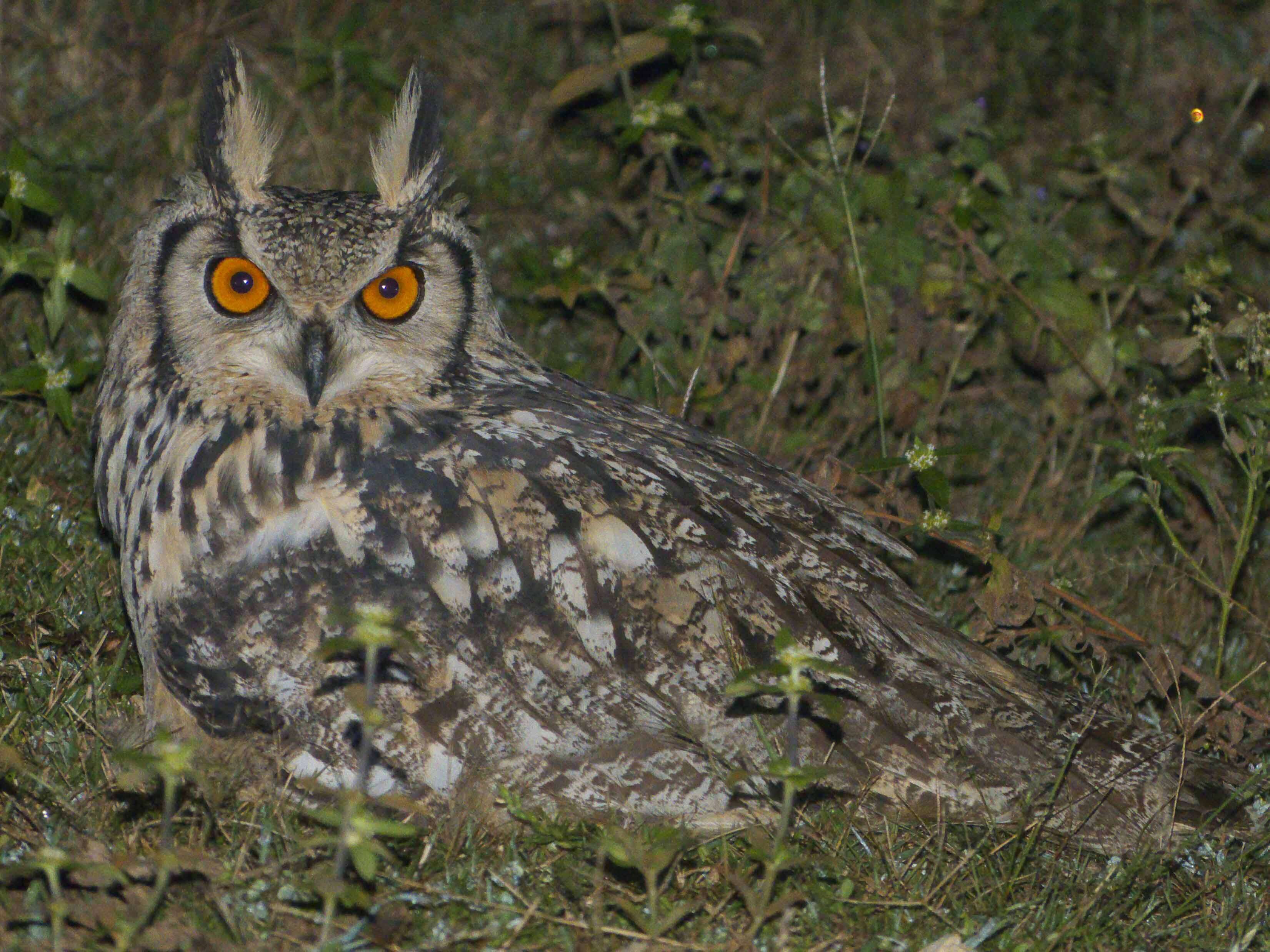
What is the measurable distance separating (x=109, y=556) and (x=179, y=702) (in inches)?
33.0

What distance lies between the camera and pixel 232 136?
10.4ft

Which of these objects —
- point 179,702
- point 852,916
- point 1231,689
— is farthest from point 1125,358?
A: point 179,702

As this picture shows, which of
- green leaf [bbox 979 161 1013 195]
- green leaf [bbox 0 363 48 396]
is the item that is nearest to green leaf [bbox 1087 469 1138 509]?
green leaf [bbox 979 161 1013 195]

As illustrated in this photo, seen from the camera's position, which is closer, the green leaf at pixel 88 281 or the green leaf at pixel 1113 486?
the green leaf at pixel 1113 486

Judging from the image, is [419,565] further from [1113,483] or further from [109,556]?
[1113,483]

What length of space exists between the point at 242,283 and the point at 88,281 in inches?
44.1

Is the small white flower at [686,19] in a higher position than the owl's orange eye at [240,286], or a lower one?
higher

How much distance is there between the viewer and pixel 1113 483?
11.9ft

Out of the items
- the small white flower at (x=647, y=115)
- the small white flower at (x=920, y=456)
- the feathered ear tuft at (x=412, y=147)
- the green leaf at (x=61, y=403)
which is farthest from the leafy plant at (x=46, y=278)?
the small white flower at (x=920, y=456)

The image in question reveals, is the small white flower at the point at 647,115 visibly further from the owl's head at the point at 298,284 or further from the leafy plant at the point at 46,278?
the leafy plant at the point at 46,278

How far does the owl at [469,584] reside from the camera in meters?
2.78

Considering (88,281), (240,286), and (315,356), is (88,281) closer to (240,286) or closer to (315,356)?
(240,286)

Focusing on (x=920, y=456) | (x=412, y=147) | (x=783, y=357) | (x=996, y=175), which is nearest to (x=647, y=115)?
(x=783, y=357)

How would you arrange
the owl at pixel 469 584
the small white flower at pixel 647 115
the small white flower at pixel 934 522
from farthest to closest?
1. the small white flower at pixel 647 115
2. the small white flower at pixel 934 522
3. the owl at pixel 469 584
